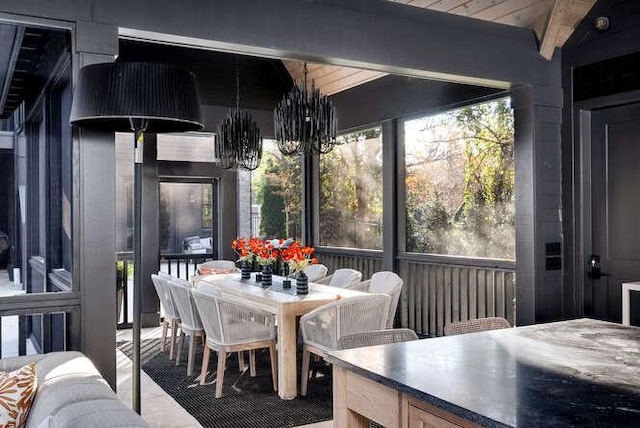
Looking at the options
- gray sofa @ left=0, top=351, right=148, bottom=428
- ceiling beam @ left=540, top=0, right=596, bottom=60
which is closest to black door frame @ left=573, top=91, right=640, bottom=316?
ceiling beam @ left=540, top=0, right=596, bottom=60

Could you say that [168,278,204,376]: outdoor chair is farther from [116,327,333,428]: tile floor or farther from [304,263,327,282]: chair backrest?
[304,263,327,282]: chair backrest

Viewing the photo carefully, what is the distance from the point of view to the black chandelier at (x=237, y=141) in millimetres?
6359

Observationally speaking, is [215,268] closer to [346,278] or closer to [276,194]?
[276,194]

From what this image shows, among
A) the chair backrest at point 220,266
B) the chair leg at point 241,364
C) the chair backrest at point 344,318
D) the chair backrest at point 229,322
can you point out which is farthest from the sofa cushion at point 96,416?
the chair backrest at point 220,266

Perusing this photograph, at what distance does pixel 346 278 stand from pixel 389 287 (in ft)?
2.53

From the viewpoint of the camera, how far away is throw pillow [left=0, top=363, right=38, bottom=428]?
2061mm

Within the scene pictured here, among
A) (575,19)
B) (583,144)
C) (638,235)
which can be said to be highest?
(575,19)

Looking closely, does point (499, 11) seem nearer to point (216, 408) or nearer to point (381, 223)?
point (381, 223)

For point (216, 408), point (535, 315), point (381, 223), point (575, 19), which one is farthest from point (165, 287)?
point (575, 19)

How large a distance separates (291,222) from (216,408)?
461 centimetres

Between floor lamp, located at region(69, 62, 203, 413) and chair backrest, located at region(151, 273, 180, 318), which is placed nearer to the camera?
floor lamp, located at region(69, 62, 203, 413)

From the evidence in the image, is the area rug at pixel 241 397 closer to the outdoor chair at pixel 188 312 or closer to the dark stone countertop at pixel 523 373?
the outdoor chair at pixel 188 312

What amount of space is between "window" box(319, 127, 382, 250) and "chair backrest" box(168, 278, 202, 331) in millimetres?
2832

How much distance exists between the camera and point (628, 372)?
75.4 inches
